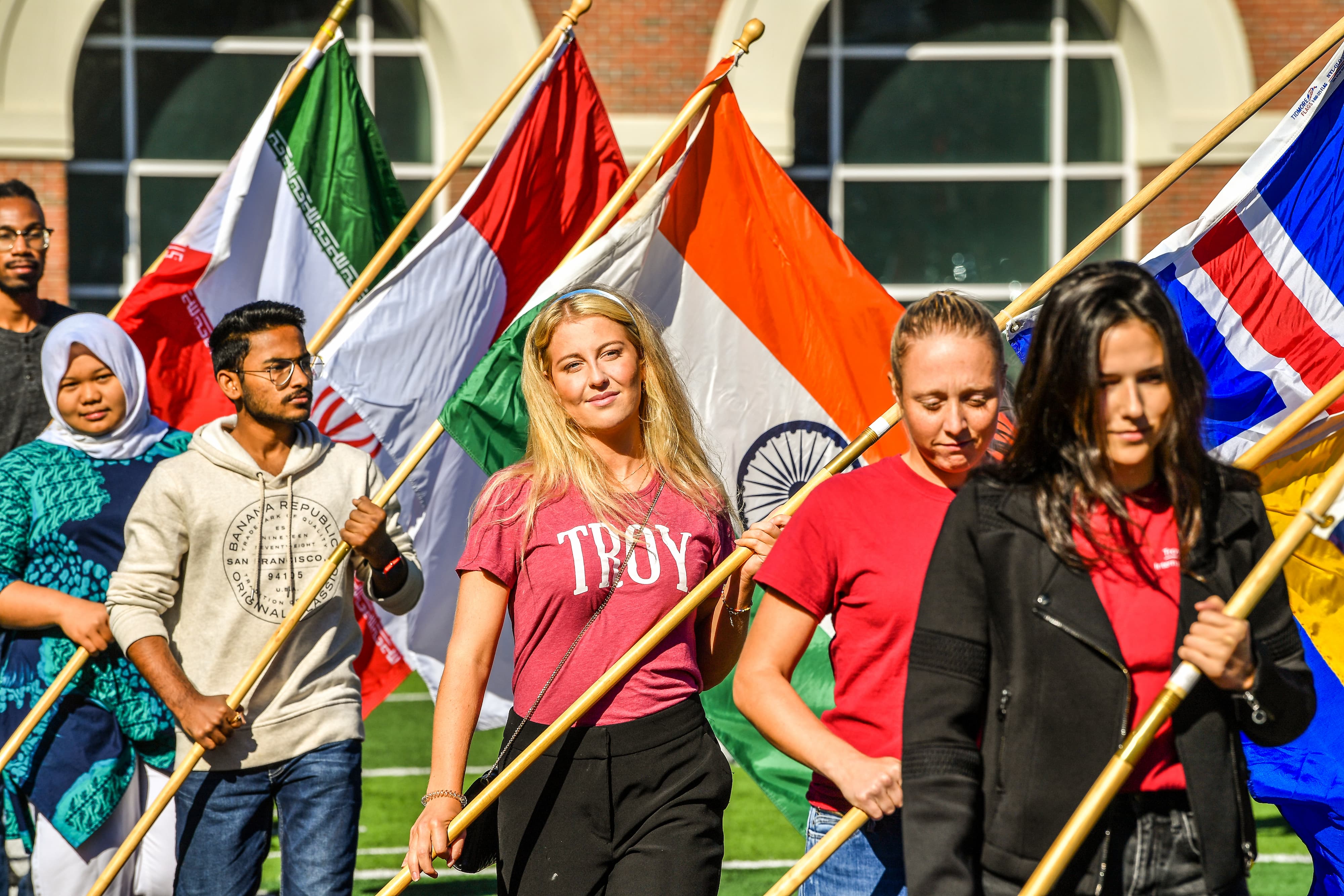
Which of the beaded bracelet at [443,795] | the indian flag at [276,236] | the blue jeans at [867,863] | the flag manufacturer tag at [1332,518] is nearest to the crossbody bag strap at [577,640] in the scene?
the beaded bracelet at [443,795]

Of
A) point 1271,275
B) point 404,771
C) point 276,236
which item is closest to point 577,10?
point 276,236

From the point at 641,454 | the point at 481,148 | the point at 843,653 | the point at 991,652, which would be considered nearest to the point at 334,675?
the point at 641,454

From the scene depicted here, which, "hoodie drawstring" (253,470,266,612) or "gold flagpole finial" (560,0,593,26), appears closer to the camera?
"hoodie drawstring" (253,470,266,612)

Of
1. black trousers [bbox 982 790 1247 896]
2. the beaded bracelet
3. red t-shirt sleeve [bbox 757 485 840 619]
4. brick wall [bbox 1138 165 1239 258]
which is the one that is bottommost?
the beaded bracelet

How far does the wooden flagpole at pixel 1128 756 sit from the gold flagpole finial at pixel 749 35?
2.83 m

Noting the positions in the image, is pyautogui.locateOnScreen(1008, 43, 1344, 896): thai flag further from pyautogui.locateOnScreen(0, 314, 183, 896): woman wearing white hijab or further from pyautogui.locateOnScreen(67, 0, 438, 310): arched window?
pyautogui.locateOnScreen(67, 0, 438, 310): arched window

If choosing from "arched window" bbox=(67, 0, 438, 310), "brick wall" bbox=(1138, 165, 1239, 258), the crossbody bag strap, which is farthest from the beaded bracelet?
"brick wall" bbox=(1138, 165, 1239, 258)

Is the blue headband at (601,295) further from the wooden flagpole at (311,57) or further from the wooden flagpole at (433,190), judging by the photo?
the wooden flagpole at (311,57)

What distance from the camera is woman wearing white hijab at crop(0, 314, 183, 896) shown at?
15.0 feet

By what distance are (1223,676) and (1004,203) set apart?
503 inches

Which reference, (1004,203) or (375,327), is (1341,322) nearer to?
(375,327)

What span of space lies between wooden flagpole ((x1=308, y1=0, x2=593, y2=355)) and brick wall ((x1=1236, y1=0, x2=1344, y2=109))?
9.79m

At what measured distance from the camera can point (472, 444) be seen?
14.8 feet

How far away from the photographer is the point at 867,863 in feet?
9.32
